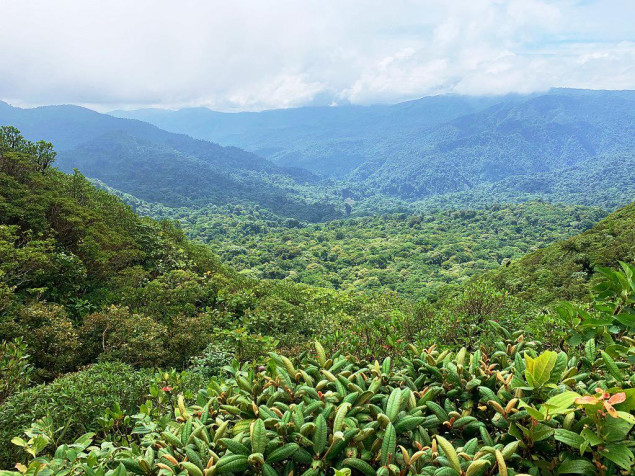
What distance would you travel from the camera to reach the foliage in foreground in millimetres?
1174

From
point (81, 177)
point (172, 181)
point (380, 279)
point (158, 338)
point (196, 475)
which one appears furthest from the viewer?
point (172, 181)

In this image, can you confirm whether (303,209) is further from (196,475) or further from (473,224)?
(196,475)

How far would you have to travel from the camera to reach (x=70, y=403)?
12.8 ft

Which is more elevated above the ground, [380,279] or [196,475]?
[196,475]

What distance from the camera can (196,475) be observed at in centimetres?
124

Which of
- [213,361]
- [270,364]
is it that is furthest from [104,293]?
[270,364]

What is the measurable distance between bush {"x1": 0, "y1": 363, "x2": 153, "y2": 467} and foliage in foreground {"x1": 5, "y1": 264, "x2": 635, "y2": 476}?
245 centimetres

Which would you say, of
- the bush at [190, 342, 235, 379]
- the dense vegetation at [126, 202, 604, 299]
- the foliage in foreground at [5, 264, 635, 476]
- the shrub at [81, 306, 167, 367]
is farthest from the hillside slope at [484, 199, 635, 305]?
the dense vegetation at [126, 202, 604, 299]

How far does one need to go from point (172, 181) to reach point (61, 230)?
158255mm

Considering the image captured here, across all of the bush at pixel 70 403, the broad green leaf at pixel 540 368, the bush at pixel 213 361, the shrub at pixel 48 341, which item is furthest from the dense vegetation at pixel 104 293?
the broad green leaf at pixel 540 368

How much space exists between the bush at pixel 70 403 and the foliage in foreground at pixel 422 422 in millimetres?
2454

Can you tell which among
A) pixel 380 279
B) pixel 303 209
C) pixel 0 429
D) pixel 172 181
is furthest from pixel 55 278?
pixel 172 181

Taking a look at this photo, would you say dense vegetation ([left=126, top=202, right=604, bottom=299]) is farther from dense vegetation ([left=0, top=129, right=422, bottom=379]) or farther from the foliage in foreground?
the foliage in foreground

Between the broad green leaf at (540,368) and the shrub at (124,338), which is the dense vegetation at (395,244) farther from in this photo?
the broad green leaf at (540,368)
